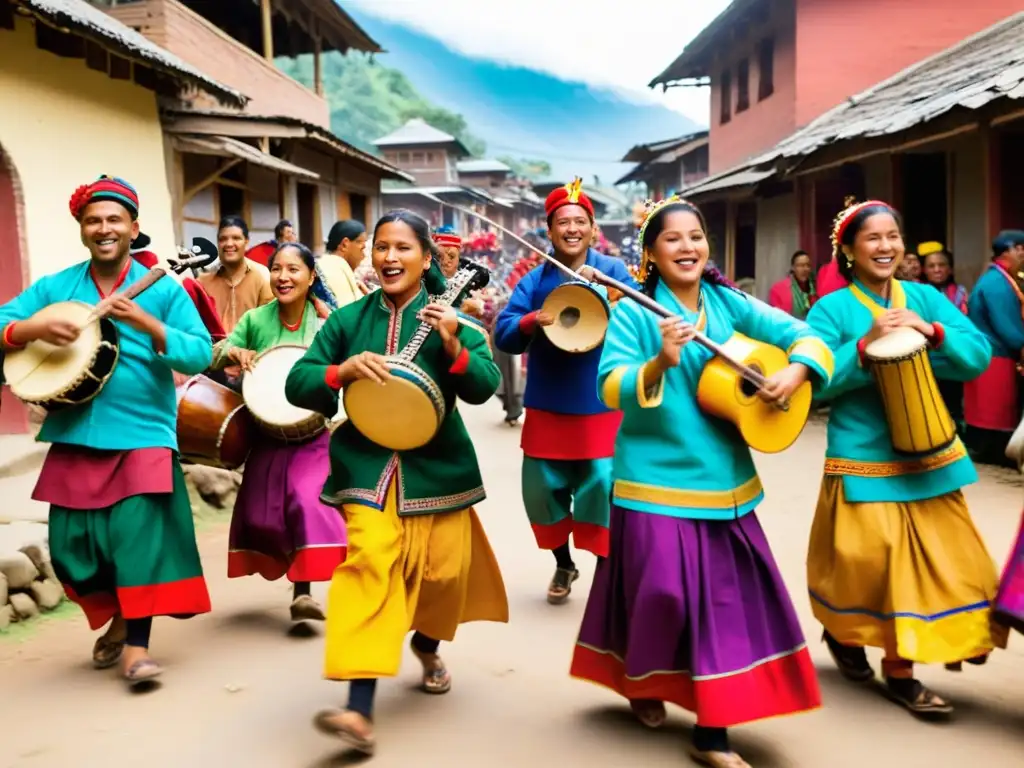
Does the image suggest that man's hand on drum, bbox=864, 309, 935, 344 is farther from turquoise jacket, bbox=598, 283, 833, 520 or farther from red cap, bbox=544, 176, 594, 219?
red cap, bbox=544, 176, 594, 219

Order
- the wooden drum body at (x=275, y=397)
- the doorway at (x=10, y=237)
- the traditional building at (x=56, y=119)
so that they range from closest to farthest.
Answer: the wooden drum body at (x=275, y=397) < the traditional building at (x=56, y=119) < the doorway at (x=10, y=237)

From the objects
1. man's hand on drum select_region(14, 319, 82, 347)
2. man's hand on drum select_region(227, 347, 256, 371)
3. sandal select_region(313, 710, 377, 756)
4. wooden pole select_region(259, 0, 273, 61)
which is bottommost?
sandal select_region(313, 710, 377, 756)

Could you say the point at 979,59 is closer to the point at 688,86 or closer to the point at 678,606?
the point at 678,606

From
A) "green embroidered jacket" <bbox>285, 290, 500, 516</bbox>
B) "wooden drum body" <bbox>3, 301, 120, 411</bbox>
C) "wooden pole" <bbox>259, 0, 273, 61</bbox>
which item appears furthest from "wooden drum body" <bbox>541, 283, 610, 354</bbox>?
"wooden pole" <bbox>259, 0, 273, 61</bbox>

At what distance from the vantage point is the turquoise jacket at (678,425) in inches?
115

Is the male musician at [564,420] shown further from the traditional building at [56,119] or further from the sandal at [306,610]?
the traditional building at [56,119]

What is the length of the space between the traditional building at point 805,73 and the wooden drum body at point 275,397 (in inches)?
417

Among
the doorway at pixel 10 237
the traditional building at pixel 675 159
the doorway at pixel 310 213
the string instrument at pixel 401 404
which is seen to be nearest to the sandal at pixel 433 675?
the string instrument at pixel 401 404

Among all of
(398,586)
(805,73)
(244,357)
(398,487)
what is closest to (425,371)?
(398,487)

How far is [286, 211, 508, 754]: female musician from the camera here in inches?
120

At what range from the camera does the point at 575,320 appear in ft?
14.5

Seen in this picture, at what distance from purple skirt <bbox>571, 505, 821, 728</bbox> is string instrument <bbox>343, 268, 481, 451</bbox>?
71 centimetres

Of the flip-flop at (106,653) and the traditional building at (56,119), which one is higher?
the traditional building at (56,119)

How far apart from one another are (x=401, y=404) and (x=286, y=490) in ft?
4.91
